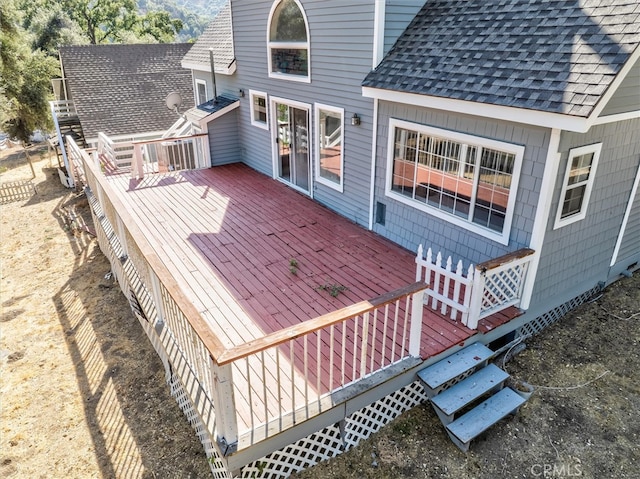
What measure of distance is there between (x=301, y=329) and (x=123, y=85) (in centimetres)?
1801

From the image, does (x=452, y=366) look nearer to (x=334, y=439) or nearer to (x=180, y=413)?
(x=334, y=439)

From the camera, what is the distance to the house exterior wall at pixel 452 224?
4.85 meters

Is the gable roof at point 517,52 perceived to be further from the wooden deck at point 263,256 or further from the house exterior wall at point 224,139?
the house exterior wall at point 224,139

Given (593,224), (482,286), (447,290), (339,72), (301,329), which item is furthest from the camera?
(339,72)

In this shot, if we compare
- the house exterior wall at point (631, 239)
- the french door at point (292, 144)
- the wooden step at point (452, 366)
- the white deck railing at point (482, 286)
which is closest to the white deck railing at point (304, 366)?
the wooden step at point (452, 366)

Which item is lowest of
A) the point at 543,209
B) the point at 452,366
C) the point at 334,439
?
the point at 334,439

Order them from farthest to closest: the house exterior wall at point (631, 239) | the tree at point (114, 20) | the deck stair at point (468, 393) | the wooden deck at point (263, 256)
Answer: the tree at point (114, 20) < the house exterior wall at point (631, 239) < the wooden deck at point (263, 256) < the deck stair at point (468, 393)

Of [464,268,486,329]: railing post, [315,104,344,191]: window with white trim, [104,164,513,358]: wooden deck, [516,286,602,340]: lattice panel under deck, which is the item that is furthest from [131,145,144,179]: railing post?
[516,286,602,340]: lattice panel under deck

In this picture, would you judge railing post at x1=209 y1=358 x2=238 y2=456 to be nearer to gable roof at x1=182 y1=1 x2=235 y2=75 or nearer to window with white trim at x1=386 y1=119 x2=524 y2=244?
window with white trim at x1=386 y1=119 x2=524 y2=244

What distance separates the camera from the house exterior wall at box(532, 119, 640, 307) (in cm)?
506

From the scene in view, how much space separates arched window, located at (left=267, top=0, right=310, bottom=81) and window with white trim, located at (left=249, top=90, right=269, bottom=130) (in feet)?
3.14

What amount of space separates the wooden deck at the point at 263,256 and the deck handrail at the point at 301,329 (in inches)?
42.7

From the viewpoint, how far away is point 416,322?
4.36 metres

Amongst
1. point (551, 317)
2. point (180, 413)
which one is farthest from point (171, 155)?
point (551, 317)
